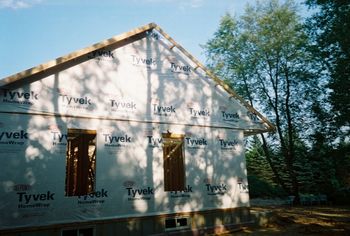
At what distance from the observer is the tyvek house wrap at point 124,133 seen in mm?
7273

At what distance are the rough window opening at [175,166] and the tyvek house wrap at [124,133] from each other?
0.22 metres

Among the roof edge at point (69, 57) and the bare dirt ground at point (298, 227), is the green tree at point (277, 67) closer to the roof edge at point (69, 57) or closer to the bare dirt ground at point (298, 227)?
the bare dirt ground at point (298, 227)

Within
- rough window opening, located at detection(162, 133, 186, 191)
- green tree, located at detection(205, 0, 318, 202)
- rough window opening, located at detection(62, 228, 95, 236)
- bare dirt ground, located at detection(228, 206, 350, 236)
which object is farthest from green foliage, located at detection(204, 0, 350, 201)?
rough window opening, located at detection(62, 228, 95, 236)

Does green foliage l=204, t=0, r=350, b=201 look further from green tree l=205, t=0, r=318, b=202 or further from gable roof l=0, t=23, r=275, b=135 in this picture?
gable roof l=0, t=23, r=275, b=135

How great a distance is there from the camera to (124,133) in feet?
28.5

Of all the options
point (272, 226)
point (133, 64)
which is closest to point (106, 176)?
point (133, 64)

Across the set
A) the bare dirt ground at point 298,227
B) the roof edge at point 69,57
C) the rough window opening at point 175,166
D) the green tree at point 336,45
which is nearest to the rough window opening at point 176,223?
the rough window opening at point 175,166

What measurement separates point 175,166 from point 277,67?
1488 centimetres

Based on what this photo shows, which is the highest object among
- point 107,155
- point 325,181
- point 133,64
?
point 133,64

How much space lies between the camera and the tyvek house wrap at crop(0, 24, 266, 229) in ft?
23.9

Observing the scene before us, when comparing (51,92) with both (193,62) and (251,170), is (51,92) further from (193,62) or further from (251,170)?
(251,170)

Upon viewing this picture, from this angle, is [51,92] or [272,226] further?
[272,226]

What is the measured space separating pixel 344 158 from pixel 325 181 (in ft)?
7.59

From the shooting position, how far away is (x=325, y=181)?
2080 centimetres
